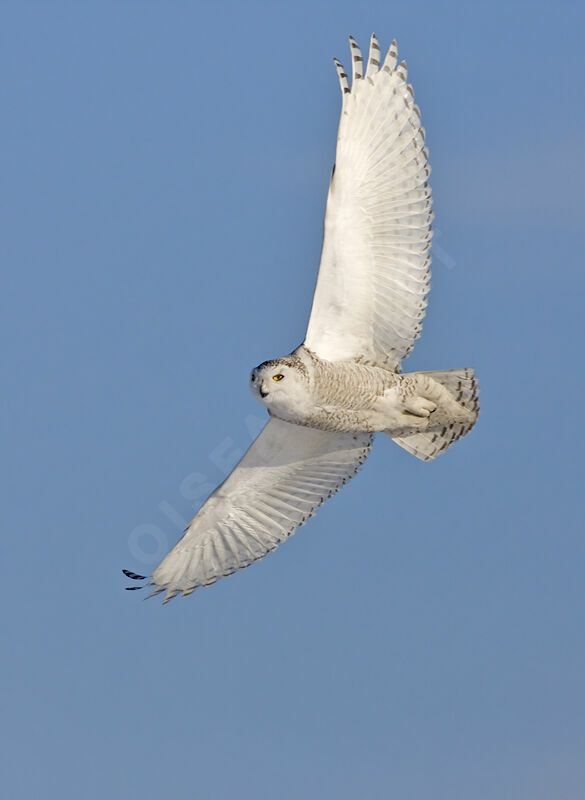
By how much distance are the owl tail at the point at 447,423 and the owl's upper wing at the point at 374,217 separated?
2.14ft

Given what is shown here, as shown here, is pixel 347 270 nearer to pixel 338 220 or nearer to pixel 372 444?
pixel 338 220

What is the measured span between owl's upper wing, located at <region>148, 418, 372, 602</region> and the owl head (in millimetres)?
1387

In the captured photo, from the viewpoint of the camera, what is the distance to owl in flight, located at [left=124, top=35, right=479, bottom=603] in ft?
51.9

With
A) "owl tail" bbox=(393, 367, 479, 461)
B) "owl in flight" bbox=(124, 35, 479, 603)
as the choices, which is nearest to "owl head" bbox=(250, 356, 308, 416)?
"owl in flight" bbox=(124, 35, 479, 603)

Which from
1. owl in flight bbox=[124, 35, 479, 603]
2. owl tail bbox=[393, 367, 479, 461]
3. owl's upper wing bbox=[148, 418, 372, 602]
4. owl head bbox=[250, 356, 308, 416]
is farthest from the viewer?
owl's upper wing bbox=[148, 418, 372, 602]

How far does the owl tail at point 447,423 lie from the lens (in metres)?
16.3

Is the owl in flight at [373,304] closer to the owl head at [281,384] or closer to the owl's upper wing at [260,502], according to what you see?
the owl head at [281,384]

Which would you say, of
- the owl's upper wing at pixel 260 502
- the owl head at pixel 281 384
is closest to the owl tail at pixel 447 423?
the owl's upper wing at pixel 260 502

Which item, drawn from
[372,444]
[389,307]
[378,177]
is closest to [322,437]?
[372,444]

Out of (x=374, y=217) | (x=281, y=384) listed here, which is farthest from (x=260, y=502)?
(x=374, y=217)

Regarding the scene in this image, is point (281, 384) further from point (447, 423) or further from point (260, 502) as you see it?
point (260, 502)

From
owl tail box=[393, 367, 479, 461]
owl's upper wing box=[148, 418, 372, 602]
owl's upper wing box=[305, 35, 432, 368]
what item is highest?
owl's upper wing box=[305, 35, 432, 368]

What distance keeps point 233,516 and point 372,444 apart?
5.49 ft

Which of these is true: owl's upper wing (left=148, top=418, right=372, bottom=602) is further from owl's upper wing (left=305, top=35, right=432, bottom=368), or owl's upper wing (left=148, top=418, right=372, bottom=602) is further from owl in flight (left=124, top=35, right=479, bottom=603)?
owl's upper wing (left=305, top=35, right=432, bottom=368)
